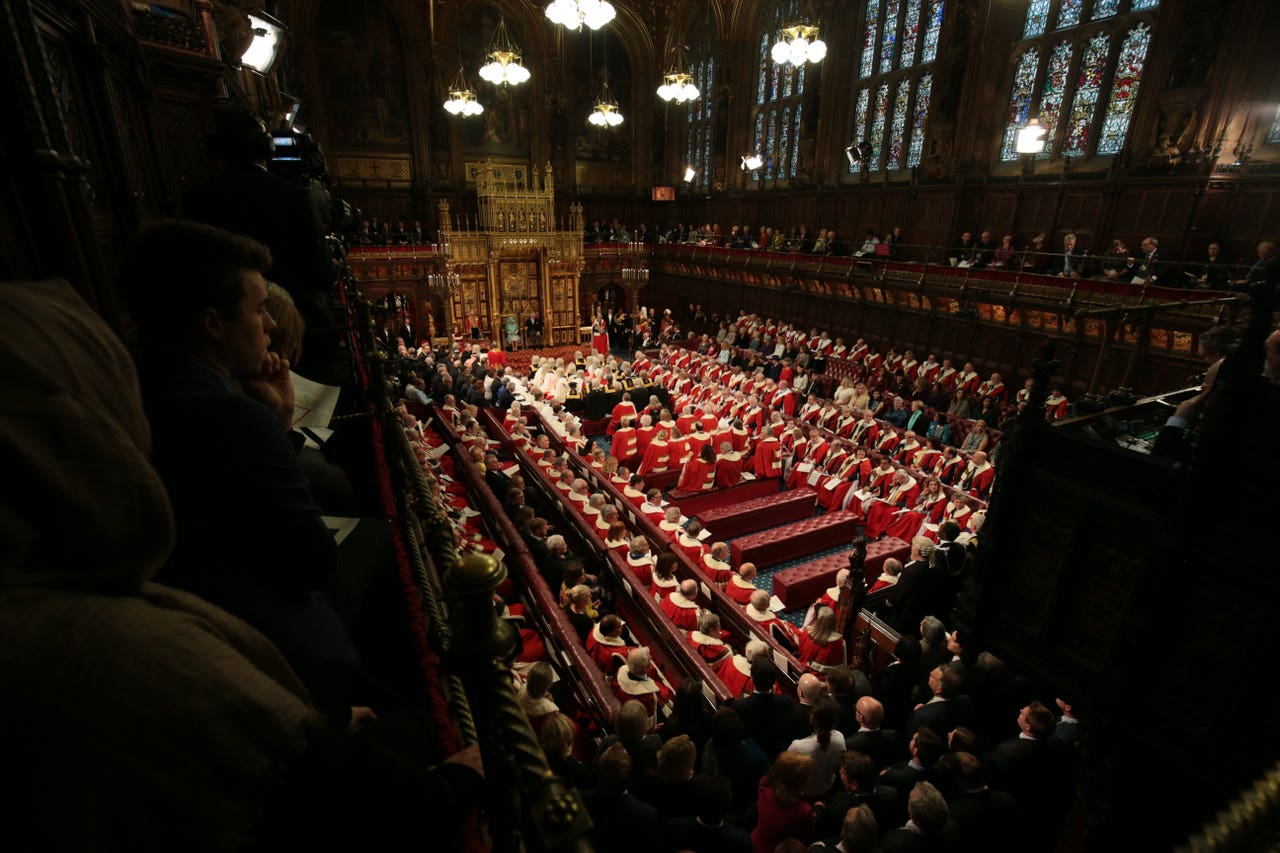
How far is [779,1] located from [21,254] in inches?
994

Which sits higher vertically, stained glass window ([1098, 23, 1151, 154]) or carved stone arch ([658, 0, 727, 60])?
carved stone arch ([658, 0, 727, 60])

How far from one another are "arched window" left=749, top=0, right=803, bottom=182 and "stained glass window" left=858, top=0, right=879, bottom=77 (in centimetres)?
254

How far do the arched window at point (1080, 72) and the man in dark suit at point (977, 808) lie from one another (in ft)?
49.9

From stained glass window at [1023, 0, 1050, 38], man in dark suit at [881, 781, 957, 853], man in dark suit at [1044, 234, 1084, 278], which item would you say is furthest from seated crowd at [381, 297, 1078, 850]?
stained glass window at [1023, 0, 1050, 38]

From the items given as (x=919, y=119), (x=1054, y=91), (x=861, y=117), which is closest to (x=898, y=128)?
(x=919, y=119)

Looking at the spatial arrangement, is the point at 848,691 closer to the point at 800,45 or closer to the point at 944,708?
the point at 944,708

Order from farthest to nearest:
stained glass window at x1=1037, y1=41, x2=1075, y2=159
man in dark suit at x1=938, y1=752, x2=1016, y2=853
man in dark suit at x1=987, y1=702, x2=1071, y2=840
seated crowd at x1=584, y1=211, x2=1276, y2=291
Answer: stained glass window at x1=1037, y1=41, x2=1075, y2=159 < seated crowd at x1=584, y1=211, x2=1276, y2=291 < man in dark suit at x1=987, y1=702, x2=1071, y2=840 < man in dark suit at x1=938, y1=752, x2=1016, y2=853

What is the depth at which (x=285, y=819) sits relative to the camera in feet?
2.75

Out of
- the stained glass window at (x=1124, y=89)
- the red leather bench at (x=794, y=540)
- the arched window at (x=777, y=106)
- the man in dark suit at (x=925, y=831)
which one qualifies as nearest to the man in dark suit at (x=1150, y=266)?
the stained glass window at (x=1124, y=89)

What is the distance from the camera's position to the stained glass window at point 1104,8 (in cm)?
1283

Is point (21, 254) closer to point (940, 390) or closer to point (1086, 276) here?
point (940, 390)

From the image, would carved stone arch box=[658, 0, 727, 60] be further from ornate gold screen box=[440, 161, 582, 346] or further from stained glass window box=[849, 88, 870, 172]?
ornate gold screen box=[440, 161, 582, 346]

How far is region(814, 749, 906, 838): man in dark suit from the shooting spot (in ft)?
12.0

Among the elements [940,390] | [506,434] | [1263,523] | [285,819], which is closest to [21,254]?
[285,819]
